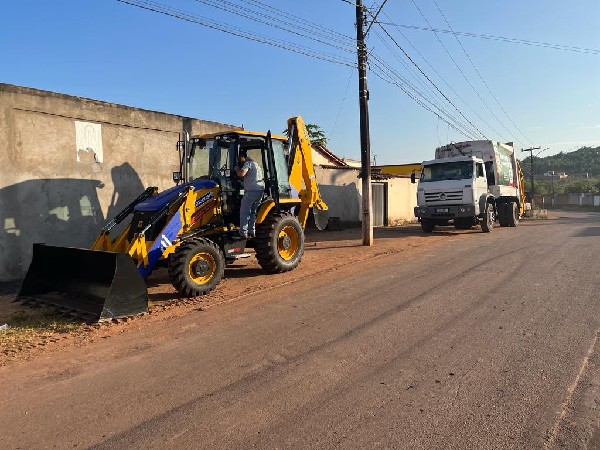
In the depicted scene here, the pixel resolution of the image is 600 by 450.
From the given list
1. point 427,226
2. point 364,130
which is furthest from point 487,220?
point 364,130

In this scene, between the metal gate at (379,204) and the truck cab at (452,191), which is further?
the metal gate at (379,204)

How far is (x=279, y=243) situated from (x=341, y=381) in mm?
5633

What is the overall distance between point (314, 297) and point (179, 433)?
4127mm

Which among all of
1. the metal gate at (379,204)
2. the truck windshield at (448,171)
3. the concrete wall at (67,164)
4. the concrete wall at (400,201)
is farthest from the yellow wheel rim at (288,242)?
the concrete wall at (400,201)

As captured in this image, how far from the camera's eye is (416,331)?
17.6 feet

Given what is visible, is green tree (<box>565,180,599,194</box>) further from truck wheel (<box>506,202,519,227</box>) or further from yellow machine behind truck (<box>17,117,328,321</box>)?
yellow machine behind truck (<box>17,117,328,321</box>)

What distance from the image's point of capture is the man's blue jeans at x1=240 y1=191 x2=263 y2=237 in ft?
27.7

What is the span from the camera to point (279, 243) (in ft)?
31.2

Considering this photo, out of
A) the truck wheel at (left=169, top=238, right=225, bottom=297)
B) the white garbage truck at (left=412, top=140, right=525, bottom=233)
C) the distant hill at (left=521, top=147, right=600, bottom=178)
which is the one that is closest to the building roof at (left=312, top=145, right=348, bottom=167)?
the white garbage truck at (left=412, top=140, right=525, bottom=233)

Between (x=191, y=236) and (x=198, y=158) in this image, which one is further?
(x=198, y=158)

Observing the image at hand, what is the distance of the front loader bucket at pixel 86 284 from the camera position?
604cm

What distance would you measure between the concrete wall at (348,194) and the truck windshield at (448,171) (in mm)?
4233

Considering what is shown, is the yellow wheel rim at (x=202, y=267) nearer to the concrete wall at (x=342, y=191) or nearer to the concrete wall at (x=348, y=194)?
the concrete wall at (x=348, y=194)

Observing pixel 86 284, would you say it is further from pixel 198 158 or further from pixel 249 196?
pixel 198 158
